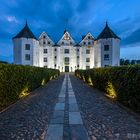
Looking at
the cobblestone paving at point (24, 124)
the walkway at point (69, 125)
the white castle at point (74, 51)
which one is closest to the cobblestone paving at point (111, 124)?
the walkway at point (69, 125)

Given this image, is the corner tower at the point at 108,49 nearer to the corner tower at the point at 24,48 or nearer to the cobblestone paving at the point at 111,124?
the corner tower at the point at 24,48

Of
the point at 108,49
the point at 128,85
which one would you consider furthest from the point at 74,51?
the point at 128,85

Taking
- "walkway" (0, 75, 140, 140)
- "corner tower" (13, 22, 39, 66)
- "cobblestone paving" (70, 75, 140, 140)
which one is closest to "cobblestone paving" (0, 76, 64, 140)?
"walkway" (0, 75, 140, 140)

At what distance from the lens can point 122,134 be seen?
187 inches

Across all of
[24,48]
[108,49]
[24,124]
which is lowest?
[24,124]

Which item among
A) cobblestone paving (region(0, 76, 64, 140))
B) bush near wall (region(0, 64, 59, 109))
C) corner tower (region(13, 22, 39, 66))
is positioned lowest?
cobblestone paving (region(0, 76, 64, 140))

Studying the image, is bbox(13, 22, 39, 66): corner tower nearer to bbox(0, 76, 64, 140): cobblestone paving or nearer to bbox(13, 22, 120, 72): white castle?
bbox(13, 22, 120, 72): white castle

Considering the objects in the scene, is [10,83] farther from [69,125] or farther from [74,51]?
[74,51]

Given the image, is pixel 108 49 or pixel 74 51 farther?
pixel 74 51

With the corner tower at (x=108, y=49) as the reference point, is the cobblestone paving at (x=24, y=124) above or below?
below

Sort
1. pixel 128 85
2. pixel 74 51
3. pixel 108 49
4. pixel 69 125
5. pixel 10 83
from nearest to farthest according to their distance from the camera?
1. pixel 69 125
2. pixel 128 85
3. pixel 10 83
4. pixel 108 49
5. pixel 74 51

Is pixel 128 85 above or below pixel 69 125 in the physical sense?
above

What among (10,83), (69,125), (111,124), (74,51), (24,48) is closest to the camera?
(69,125)

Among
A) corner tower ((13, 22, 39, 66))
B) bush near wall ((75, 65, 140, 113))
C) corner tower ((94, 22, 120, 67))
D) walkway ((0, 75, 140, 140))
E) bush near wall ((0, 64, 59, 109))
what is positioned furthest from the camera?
corner tower ((94, 22, 120, 67))
